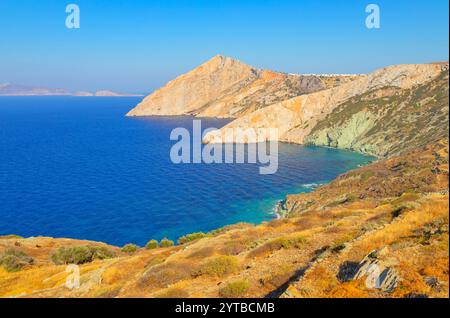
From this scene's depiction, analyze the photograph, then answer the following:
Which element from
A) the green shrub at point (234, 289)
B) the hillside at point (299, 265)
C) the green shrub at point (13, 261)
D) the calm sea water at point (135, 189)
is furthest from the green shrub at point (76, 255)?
the calm sea water at point (135, 189)

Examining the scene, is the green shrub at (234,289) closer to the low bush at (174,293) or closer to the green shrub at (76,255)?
the low bush at (174,293)

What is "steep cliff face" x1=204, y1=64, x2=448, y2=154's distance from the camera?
5748 inches

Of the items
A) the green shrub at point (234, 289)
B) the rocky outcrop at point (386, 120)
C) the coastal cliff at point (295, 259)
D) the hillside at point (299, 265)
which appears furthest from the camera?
the rocky outcrop at point (386, 120)

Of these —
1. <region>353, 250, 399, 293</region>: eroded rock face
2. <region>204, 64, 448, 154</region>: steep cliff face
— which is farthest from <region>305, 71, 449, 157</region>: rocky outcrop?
<region>353, 250, 399, 293</region>: eroded rock face

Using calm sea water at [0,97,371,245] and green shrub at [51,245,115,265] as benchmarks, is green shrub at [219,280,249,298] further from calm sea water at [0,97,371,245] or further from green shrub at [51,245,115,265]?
calm sea water at [0,97,371,245]

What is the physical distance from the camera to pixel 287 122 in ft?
551

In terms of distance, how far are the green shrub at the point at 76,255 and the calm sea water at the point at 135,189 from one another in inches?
949

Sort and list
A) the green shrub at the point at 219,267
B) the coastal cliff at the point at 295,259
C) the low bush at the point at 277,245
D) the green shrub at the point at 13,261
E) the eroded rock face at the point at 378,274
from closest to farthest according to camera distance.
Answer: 1. the eroded rock face at the point at 378,274
2. the coastal cliff at the point at 295,259
3. the green shrub at the point at 219,267
4. the low bush at the point at 277,245
5. the green shrub at the point at 13,261

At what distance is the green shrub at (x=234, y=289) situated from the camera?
16.4 m

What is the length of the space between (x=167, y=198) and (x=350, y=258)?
6687 cm

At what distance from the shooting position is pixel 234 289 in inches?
656
